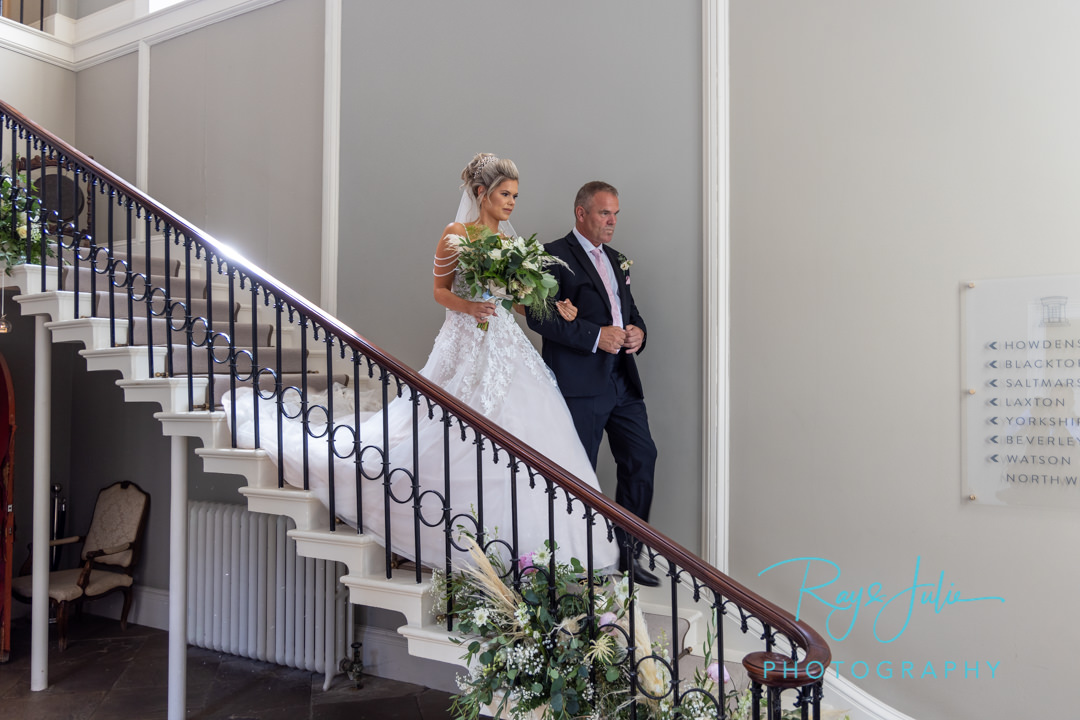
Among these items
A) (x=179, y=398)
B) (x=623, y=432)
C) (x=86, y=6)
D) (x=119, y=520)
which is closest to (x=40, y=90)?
(x=86, y=6)

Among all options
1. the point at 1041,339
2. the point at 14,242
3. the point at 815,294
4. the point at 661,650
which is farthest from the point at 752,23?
the point at 14,242

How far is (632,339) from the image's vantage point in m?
3.36

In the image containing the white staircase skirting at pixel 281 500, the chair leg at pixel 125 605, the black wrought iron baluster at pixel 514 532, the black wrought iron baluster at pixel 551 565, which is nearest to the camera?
the black wrought iron baluster at pixel 551 565

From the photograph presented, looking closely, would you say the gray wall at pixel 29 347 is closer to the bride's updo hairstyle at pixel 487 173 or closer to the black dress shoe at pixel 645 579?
the bride's updo hairstyle at pixel 487 173

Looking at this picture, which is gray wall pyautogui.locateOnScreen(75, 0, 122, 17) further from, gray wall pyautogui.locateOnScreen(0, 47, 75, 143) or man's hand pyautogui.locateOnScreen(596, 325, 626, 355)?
man's hand pyautogui.locateOnScreen(596, 325, 626, 355)

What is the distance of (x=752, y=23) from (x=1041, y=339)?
6.23 ft

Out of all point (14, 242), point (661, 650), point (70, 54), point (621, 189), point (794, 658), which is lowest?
point (661, 650)

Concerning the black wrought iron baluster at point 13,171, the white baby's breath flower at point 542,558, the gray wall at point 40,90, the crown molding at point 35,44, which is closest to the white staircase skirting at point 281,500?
the black wrought iron baluster at point 13,171

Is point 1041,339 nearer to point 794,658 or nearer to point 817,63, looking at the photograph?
point 817,63

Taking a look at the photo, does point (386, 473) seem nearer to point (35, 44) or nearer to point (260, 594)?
point (260, 594)

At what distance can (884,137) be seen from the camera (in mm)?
3307

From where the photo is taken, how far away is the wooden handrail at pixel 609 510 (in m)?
2.04

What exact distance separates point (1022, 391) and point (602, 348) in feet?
5.55

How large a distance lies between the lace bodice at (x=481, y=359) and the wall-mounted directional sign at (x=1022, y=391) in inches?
69.3
